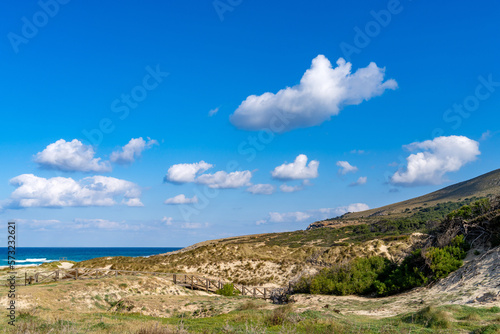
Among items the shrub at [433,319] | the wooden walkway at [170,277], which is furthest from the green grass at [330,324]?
the wooden walkway at [170,277]

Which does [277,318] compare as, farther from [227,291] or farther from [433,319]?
[227,291]

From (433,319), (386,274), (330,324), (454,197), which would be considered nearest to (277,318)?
(330,324)

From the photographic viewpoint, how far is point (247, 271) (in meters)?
40.9

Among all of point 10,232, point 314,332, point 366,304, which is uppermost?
point 10,232

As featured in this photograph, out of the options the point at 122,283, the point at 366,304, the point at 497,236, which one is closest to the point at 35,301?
the point at 122,283

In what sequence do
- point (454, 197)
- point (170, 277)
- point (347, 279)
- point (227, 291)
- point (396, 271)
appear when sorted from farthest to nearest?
1. point (454, 197)
2. point (170, 277)
3. point (227, 291)
4. point (347, 279)
5. point (396, 271)

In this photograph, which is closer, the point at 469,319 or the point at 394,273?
the point at 469,319

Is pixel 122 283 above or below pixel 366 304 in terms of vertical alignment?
above

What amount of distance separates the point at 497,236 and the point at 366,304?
366 inches

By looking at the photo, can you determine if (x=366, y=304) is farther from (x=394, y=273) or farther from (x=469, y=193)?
(x=469, y=193)

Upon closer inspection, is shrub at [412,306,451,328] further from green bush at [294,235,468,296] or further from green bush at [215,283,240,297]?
green bush at [215,283,240,297]

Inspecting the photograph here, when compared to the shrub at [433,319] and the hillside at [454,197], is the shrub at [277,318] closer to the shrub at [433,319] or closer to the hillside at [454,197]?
the shrub at [433,319]

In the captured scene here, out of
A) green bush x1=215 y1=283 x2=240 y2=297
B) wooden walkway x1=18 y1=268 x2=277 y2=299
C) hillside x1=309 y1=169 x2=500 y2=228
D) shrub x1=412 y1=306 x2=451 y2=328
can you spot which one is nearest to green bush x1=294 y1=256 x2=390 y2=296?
wooden walkway x1=18 y1=268 x2=277 y2=299

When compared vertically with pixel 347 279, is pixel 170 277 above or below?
above
